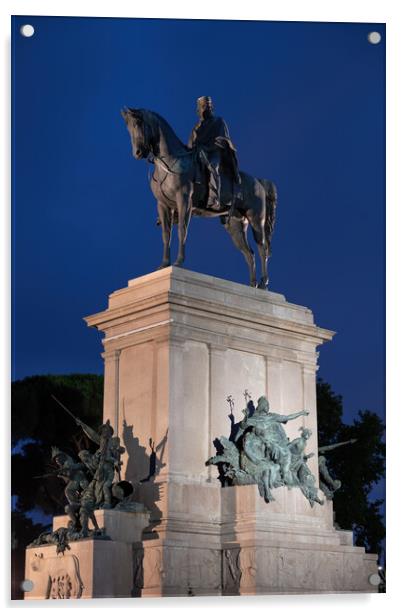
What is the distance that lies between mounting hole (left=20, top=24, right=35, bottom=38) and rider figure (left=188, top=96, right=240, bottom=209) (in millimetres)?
5191

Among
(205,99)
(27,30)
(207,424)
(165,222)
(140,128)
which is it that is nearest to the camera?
(27,30)

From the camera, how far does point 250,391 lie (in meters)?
23.5

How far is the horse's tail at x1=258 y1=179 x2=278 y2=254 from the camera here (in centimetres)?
2575

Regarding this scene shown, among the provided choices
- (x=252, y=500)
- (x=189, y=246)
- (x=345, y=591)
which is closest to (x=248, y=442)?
(x=252, y=500)

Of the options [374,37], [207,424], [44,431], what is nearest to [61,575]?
[207,424]

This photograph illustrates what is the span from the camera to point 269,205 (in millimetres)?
25906

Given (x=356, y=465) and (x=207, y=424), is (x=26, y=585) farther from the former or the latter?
(x=356, y=465)

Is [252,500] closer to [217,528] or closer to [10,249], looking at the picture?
[217,528]

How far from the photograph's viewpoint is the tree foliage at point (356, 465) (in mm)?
35838

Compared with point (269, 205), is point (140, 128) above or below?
above

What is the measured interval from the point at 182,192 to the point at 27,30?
5123 millimetres

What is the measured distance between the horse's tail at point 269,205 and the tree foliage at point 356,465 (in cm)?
1054

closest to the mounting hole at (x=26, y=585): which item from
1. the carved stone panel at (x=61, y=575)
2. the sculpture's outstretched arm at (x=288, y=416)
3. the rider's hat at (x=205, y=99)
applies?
the carved stone panel at (x=61, y=575)
